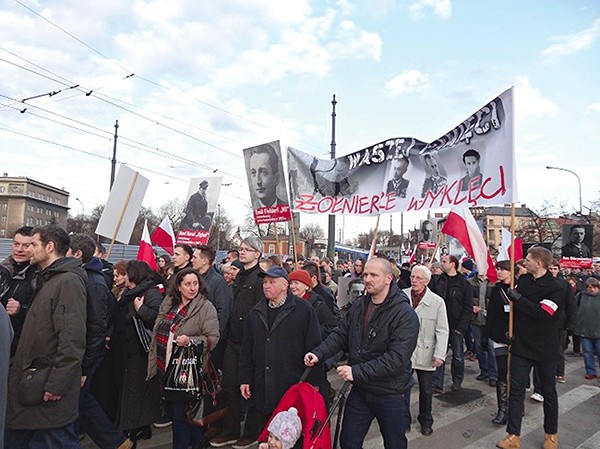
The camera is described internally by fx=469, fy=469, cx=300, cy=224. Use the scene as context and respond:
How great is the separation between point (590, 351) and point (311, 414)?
7.24m

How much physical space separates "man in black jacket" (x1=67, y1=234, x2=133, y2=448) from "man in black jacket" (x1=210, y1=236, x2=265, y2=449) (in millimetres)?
992

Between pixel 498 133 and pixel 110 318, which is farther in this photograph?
pixel 498 133

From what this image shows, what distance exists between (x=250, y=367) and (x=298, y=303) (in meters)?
0.72

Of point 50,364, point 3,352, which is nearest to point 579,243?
point 50,364

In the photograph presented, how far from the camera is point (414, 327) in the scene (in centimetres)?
350

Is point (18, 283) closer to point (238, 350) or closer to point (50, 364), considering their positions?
point (50, 364)

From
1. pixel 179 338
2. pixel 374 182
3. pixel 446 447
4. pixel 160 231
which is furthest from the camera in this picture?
pixel 160 231

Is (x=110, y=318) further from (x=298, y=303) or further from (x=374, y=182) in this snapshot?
(x=374, y=182)

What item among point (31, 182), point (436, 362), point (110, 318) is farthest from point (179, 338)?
point (31, 182)

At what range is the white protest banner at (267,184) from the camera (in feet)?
25.1

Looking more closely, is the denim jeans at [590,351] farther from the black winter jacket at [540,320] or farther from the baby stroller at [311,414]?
the baby stroller at [311,414]

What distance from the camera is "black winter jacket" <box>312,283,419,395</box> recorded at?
10.9ft

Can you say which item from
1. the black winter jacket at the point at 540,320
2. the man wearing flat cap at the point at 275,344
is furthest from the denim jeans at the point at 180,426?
the black winter jacket at the point at 540,320

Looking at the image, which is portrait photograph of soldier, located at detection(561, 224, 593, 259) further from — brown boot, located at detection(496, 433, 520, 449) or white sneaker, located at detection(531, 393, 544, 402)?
brown boot, located at detection(496, 433, 520, 449)
